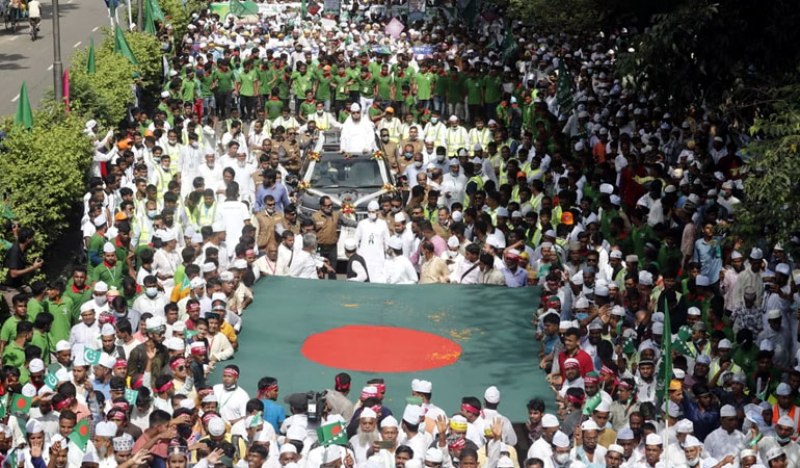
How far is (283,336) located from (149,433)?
3.29 m

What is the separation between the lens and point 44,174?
845 inches

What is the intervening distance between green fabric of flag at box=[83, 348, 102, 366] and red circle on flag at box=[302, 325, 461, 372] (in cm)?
212

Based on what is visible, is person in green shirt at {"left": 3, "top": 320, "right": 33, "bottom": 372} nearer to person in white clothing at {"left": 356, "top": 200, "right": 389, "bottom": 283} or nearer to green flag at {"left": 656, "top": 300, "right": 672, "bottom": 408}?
person in white clothing at {"left": 356, "top": 200, "right": 389, "bottom": 283}

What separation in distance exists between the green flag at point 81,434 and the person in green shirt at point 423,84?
18632 millimetres

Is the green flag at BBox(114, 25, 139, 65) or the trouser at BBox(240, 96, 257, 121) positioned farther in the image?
the trouser at BBox(240, 96, 257, 121)

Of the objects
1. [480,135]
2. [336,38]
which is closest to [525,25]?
[336,38]

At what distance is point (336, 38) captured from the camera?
3838 cm

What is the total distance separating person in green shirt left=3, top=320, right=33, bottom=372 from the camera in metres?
15.6

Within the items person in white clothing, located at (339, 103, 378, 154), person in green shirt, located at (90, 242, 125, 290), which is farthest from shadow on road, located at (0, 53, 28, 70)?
person in green shirt, located at (90, 242, 125, 290)

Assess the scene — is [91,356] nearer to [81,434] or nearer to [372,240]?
[81,434]

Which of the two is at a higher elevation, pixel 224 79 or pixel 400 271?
pixel 400 271

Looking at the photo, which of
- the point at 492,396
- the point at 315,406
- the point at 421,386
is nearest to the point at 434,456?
the point at 421,386

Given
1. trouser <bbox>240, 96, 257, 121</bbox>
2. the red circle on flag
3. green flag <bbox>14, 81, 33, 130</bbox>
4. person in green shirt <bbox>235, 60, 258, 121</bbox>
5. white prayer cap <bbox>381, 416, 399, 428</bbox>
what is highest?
green flag <bbox>14, 81, 33, 130</bbox>

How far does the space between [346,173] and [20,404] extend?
9263mm
